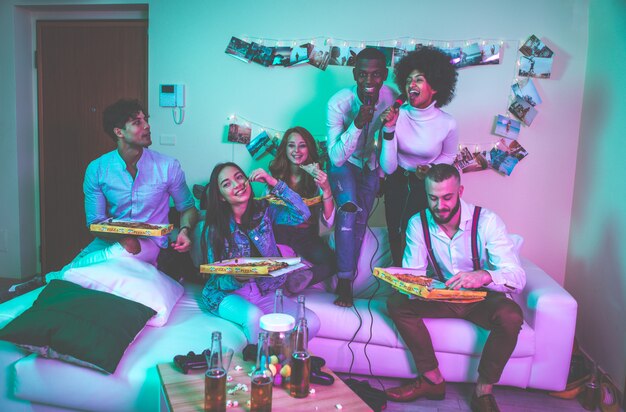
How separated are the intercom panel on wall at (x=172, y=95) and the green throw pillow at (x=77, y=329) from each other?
1814 millimetres

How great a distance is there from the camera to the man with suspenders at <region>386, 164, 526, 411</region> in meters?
2.08

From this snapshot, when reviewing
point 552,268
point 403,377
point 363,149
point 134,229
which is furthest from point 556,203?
point 134,229

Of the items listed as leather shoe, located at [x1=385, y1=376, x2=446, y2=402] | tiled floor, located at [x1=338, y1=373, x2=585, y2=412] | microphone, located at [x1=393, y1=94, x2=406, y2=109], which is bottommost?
tiled floor, located at [x1=338, y1=373, x2=585, y2=412]

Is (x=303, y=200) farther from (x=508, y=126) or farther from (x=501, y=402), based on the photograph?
(x=508, y=126)

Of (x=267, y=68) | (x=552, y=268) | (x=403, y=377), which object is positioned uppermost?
(x=267, y=68)

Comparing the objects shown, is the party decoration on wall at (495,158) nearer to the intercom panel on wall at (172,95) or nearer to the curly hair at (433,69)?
the curly hair at (433,69)

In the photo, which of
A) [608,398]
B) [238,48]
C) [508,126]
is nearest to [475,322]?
[608,398]

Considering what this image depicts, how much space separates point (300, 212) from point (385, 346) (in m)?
0.76

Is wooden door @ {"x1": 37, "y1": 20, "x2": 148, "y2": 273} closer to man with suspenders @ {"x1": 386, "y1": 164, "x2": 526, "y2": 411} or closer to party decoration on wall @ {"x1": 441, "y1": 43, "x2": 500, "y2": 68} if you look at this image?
party decoration on wall @ {"x1": 441, "y1": 43, "x2": 500, "y2": 68}

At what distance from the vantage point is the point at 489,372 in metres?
2.08

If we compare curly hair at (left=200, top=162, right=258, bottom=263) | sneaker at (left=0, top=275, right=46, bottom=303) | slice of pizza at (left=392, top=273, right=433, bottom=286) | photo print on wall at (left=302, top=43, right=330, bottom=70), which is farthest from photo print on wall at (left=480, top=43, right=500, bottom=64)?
sneaker at (left=0, top=275, right=46, bottom=303)

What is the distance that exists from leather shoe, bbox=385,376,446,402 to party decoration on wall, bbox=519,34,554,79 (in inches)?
78.0

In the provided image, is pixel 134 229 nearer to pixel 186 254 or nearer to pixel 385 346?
pixel 186 254

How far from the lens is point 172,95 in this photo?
3432 mm
